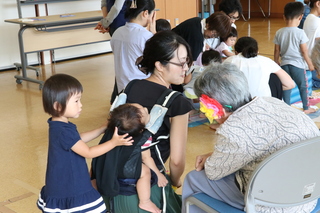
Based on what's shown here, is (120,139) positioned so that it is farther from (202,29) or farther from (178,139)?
(202,29)

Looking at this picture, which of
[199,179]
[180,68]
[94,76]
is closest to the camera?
[199,179]

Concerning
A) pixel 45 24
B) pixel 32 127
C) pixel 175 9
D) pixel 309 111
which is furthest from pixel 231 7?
pixel 175 9

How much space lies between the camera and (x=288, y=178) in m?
1.55

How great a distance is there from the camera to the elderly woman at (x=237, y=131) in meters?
1.61

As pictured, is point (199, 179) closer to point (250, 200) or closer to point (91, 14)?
point (250, 200)

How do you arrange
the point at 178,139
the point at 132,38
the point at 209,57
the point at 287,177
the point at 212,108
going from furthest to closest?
the point at 209,57
the point at 132,38
the point at 178,139
the point at 212,108
the point at 287,177

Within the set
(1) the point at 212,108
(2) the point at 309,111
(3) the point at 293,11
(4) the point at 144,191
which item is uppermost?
(3) the point at 293,11

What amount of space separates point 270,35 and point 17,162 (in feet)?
20.9

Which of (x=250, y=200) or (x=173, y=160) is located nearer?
(x=250, y=200)

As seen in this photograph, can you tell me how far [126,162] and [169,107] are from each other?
30cm

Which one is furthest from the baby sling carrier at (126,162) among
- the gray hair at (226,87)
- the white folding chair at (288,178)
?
the white folding chair at (288,178)

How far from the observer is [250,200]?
1.57 metres

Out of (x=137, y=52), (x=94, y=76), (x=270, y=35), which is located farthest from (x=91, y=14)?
(x=270, y=35)

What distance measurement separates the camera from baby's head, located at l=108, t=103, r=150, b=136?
1.76 metres
